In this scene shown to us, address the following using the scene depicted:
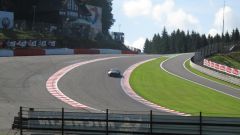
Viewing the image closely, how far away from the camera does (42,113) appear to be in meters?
23.9

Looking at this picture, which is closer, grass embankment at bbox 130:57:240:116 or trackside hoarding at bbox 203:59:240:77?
grass embankment at bbox 130:57:240:116

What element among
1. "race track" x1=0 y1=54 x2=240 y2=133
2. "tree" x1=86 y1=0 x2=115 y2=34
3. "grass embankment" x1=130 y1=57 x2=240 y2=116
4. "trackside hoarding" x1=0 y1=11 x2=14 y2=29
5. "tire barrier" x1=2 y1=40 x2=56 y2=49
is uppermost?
"tree" x1=86 y1=0 x2=115 y2=34

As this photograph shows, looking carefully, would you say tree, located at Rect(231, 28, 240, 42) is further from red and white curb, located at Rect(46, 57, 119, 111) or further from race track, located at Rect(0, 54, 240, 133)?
red and white curb, located at Rect(46, 57, 119, 111)

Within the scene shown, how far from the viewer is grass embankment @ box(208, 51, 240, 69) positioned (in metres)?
83.9

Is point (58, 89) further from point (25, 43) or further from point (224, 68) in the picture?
→ point (25, 43)

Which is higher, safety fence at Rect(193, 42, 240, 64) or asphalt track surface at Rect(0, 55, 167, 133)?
safety fence at Rect(193, 42, 240, 64)

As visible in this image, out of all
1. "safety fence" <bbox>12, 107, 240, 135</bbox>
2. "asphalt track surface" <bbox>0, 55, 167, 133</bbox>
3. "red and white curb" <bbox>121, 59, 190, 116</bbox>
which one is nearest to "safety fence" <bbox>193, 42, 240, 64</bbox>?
"asphalt track surface" <bbox>0, 55, 167, 133</bbox>

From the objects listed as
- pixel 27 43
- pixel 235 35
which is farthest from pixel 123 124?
pixel 235 35

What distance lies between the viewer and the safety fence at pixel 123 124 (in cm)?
2272

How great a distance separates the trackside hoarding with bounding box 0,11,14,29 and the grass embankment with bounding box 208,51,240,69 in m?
34.3

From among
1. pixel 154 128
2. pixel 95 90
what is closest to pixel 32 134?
pixel 154 128

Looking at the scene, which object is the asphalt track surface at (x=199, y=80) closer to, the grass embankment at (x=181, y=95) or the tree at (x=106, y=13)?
the grass embankment at (x=181, y=95)

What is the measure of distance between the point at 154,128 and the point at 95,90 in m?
21.6

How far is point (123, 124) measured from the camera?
2331cm
